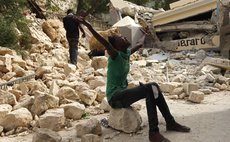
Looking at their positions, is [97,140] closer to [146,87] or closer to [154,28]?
[146,87]

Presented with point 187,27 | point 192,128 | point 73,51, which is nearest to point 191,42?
point 187,27

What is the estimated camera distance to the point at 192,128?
3.87 m

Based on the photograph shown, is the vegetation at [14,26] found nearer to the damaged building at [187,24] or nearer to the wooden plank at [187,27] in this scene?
the damaged building at [187,24]

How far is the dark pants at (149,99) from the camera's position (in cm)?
347

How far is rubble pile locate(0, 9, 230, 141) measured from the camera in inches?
164

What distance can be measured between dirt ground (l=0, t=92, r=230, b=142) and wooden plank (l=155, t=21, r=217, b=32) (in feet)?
20.3

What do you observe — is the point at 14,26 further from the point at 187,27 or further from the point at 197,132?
the point at 197,132

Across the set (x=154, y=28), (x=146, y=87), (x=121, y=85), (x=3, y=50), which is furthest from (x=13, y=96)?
(x=154, y=28)

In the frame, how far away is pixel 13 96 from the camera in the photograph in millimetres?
4895

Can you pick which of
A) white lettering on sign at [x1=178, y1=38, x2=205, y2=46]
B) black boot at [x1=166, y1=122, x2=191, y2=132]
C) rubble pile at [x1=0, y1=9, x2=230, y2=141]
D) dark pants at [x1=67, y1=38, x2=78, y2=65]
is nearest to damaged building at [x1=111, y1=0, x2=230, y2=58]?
white lettering on sign at [x1=178, y1=38, x2=205, y2=46]

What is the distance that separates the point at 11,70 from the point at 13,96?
215 centimetres

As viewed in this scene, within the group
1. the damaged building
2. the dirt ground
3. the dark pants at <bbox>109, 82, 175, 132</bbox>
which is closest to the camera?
the dark pants at <bbox>109, 82, 175, 132</bbox>

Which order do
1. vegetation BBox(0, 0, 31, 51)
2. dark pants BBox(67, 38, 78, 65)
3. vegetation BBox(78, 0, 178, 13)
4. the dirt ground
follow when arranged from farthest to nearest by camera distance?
1. vegetation BBox(78, 0, 178, 13)
2. vegetation BBox(0, 0, 31, 51)
3. dark pants BBox(67, 38, 78, 65)
4. the dirt ground

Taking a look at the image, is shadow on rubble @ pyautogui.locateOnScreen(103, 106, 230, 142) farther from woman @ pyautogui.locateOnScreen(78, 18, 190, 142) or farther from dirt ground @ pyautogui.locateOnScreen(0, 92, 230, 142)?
woman @ pyautogui.locateOnScreen(78, 18, 190, 142)
